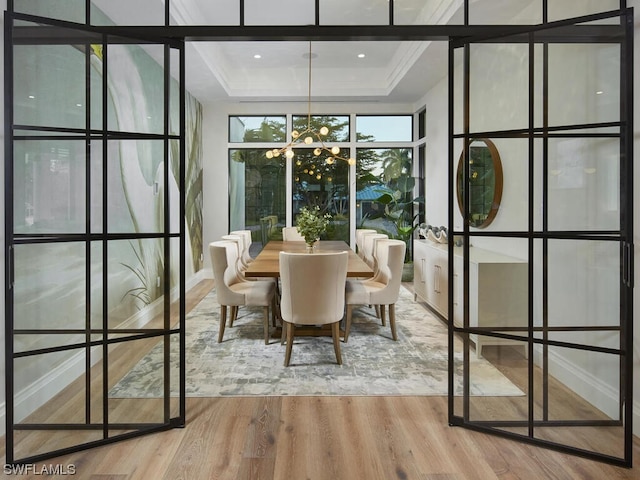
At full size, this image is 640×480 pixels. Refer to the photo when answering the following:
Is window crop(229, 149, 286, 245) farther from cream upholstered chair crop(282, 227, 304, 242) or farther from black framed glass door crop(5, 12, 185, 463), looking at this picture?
black framed glass door crop(5, 12, 185, 463)

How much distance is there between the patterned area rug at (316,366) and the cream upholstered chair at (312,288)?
0.78 feet

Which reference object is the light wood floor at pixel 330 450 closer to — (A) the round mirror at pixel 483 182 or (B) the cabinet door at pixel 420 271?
(A) the round mirror at pixel 483 182

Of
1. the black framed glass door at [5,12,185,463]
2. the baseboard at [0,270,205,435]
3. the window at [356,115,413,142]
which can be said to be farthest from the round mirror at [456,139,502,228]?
the window at [356,115,413,142]

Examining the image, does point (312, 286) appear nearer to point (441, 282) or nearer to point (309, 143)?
point (441, 282)

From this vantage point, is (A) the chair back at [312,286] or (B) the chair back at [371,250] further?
(B) the chair back at [371,250]

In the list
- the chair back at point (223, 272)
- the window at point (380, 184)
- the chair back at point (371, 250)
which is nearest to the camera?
the chair back at point (223, 272)

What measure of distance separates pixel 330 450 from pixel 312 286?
127 centimetres

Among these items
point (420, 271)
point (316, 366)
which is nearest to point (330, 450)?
point (316, 366)

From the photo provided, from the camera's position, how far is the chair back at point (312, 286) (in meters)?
3.12

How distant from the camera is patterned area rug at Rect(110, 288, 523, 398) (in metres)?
2.37

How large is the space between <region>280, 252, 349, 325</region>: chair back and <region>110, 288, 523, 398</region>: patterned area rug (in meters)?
0.41

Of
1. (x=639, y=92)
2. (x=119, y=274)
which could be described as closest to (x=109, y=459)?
(x=119, y=274)

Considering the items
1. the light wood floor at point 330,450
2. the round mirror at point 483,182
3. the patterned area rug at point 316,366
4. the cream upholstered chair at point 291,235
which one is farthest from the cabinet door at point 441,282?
the cream upholstered chair at point 291,235

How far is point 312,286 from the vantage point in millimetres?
3199
